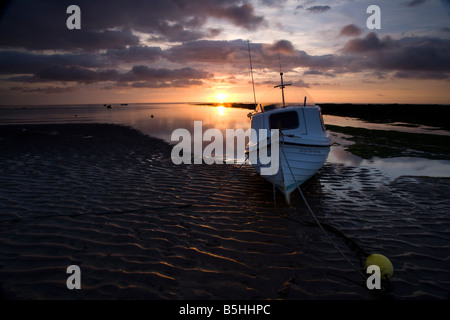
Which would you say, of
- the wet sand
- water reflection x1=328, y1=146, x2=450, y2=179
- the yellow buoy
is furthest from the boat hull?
water reflection x1=328, y1=146, x2=450, y2=179

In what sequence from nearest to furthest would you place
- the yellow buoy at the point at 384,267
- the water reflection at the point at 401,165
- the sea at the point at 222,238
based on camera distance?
the sea at the point at 222,238, the yellow buoy at the point at 384,267, the water reflection at the point at 401,165

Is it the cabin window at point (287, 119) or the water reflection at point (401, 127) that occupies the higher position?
the water reflection at point (401, 127)

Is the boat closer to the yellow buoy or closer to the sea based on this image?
the sea

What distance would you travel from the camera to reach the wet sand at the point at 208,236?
4598 mm

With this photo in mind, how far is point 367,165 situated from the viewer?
13.7 metres

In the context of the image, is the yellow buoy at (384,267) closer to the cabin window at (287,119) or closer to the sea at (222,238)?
the sea at (222,238)

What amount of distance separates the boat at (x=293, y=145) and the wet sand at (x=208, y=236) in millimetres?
832

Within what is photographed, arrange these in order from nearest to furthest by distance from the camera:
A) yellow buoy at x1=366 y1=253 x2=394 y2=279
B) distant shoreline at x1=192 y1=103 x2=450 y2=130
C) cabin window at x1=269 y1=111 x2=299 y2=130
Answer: yellow buoy at x1=366 y1=253 x2=394 y2=279, cabin window at x1=269 y1=111 x2=299 y2=130, distant shoreline at x1=192 y1=103 x2=450 y2=130

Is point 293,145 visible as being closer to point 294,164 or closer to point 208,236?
point 294,164

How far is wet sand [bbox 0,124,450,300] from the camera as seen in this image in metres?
4.60

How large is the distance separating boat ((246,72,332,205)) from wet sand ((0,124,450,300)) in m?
0.83

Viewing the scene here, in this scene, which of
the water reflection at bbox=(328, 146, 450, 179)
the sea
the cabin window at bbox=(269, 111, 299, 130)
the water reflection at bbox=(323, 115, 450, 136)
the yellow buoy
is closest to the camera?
the sea

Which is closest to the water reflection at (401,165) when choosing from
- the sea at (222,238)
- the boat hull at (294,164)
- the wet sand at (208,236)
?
the sea at (222,238)

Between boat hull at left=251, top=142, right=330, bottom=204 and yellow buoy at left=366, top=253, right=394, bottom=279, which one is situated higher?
boat hull at left=251, top=142, right=330, bottom=204
